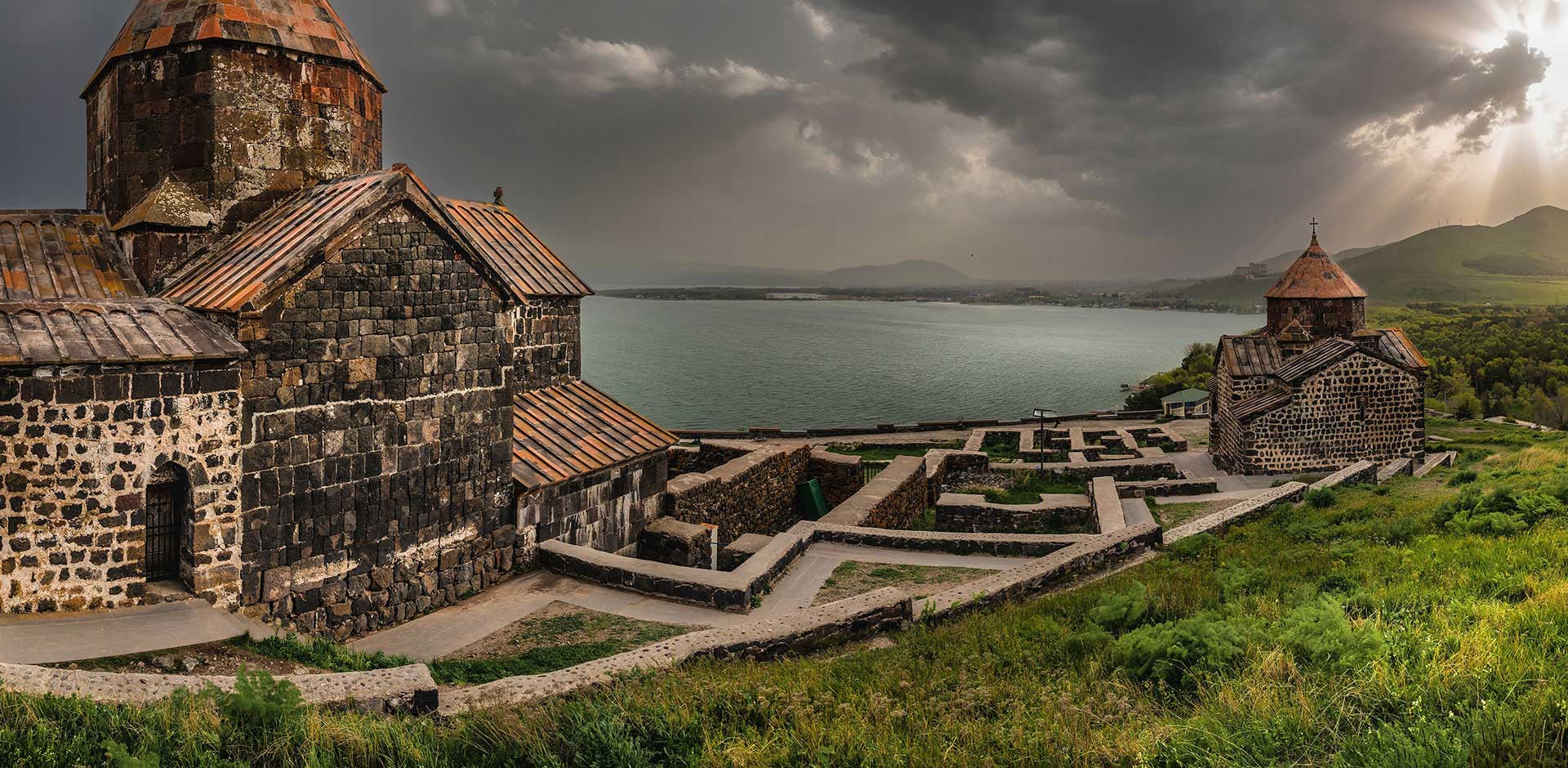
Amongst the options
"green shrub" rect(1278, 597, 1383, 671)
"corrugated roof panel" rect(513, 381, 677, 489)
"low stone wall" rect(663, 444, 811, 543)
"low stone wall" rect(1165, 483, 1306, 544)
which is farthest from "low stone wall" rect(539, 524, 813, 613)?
"green shrub" rect(1278, 597, 1383, 671)

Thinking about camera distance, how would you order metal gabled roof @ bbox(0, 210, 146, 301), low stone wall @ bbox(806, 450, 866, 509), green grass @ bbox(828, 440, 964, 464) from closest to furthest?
metal gabled roof @ bbox(0, 210, 146, 301), low stone wall @ bbox(806, 450, 866, 509), green grass @ bbox(828, 440, 964, 464)

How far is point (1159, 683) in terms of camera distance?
533cm

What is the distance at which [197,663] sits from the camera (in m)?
6.80

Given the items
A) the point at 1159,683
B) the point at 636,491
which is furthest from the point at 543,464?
the point at 1159,683

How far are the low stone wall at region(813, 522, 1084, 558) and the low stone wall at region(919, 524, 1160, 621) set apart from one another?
0.68 metres

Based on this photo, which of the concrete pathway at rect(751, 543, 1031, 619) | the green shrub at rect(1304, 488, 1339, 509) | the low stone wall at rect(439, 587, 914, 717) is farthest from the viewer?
the green shrub at rect(1304, 488, 1339, 509)

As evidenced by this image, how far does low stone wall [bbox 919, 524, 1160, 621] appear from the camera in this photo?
8719 mm

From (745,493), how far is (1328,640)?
38.4 ft

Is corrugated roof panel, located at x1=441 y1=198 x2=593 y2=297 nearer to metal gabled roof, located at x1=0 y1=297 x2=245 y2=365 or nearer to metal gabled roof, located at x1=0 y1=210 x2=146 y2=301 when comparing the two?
metal gabled roof, located at x1=0 y1=210 x2=146 y2=301

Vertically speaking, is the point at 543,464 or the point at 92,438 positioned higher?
the point at 92,438

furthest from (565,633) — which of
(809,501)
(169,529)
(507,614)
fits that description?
(809,501)

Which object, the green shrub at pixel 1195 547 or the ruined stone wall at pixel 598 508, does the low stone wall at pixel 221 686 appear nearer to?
the ruined stone wall at pixel 598 508

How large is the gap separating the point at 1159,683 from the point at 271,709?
5.01m

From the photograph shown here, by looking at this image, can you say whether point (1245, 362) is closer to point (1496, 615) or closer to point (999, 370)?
point (1496, 615)
